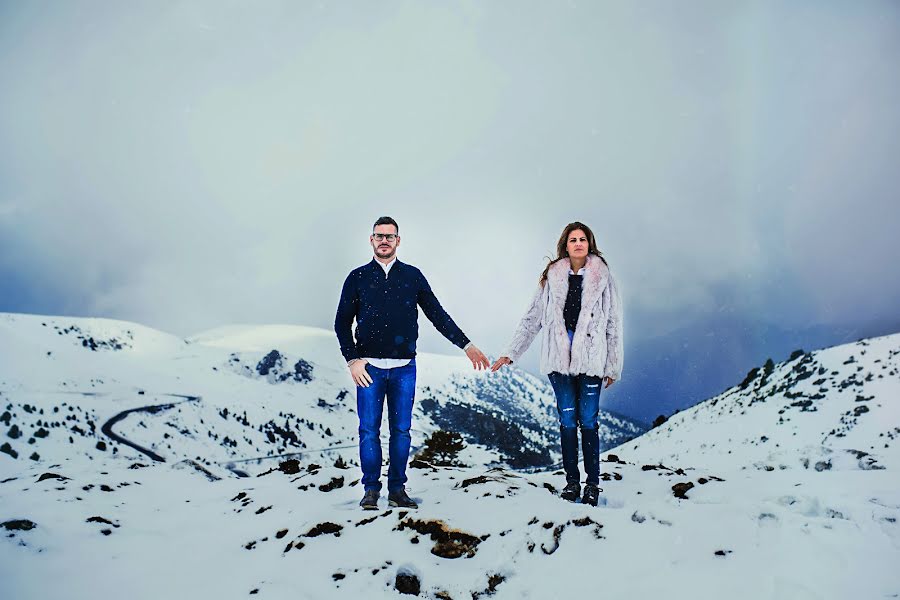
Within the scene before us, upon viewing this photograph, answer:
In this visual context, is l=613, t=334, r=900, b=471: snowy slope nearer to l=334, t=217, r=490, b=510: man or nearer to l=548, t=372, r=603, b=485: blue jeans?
l=548, t=372, r=603, b=485: blue jeans

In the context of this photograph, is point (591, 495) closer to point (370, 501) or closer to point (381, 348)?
point (370, 501)

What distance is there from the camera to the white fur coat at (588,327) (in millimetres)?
5867

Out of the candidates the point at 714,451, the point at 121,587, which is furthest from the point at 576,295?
the point at 714,451

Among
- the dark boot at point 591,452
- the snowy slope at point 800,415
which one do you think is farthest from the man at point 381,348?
the snowy slope at point 800,415

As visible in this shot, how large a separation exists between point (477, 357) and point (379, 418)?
1.61m

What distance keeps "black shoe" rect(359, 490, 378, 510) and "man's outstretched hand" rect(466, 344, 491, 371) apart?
84.2 inches

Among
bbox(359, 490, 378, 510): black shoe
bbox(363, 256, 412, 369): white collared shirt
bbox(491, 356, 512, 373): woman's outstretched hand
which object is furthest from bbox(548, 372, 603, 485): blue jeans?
bbox(359, 490, 378, 510): black shoe

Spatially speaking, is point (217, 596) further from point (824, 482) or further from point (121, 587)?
point (824, 482)

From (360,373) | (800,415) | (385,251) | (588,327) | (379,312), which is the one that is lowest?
(800,415)

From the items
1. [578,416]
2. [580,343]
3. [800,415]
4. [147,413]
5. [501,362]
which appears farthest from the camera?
[147,413]

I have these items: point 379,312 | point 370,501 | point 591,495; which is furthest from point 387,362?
point 591,495

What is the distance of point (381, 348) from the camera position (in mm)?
6160

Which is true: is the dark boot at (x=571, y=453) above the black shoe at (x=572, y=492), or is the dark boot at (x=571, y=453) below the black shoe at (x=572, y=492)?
above

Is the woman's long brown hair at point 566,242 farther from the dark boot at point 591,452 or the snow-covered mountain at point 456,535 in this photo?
the snow-covered mountain at point 456,535
